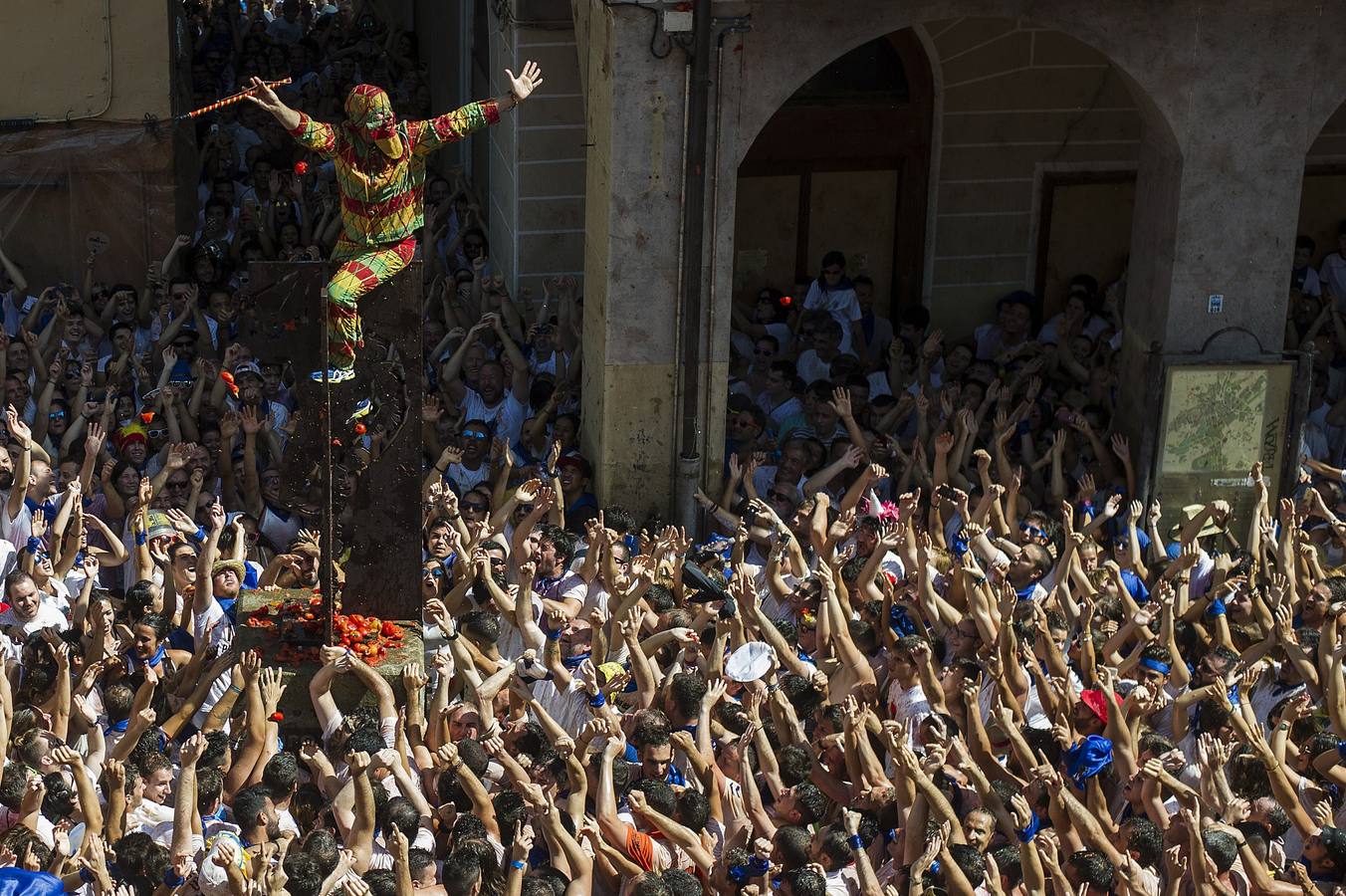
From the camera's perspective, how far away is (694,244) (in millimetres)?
12578

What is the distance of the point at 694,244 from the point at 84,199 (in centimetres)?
569

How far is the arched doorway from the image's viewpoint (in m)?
15.8

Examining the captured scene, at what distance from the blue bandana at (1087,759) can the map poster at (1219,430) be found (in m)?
4.23

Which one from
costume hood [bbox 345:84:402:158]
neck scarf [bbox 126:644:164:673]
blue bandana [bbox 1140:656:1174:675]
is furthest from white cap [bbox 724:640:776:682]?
costume hood [bbox 345:84:402:158]

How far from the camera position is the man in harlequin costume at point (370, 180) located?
10.1 meters

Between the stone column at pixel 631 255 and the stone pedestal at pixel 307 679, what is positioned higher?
the stone column at pixel 631 255

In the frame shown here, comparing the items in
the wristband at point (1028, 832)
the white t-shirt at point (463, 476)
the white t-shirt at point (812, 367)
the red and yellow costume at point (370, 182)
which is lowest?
the wristband at point (1028, 832)

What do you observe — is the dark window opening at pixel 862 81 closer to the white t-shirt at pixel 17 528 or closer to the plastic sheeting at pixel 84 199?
the plastic sheeting at pixel 84 199

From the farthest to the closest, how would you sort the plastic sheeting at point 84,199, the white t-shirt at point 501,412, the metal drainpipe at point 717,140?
the plastic sheeting at point 84,199 → the white t-shirt at point 501,412 → the metal drainpipe at point 717,140

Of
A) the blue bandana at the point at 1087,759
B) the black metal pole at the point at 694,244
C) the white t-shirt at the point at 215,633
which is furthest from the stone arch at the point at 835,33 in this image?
the blue bandana at the point at 1087,759

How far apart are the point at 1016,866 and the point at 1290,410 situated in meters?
5.78

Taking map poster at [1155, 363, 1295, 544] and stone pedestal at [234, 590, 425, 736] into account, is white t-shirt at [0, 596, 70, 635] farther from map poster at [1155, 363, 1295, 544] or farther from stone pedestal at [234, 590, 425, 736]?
map poster at [1155, 363, 1295, 544]

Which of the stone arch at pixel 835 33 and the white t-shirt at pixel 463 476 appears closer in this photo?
the stone arch at pixel 835 33

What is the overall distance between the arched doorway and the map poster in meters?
3.49
